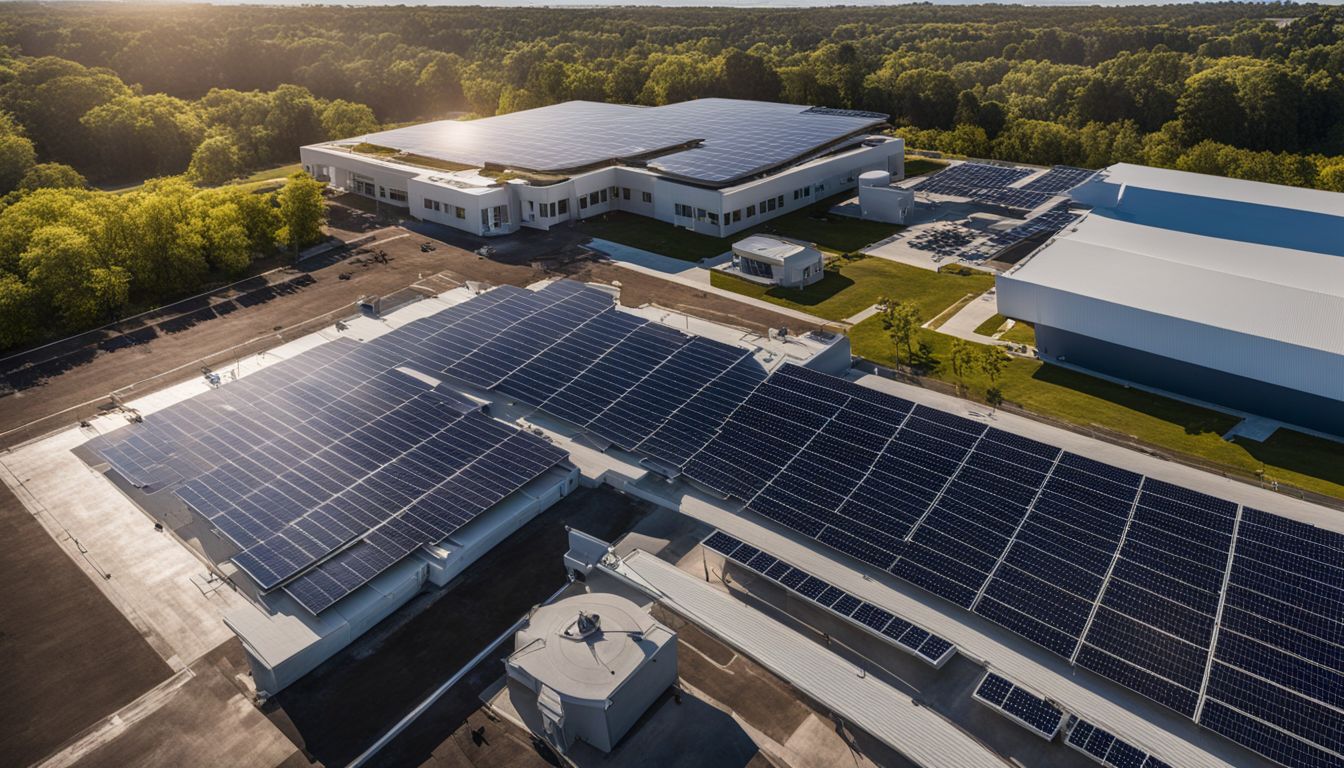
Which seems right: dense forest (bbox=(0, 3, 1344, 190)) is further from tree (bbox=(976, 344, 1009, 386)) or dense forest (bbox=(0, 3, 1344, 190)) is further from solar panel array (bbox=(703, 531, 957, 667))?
solar panel array (bbox=(703, 531, 957, 667))

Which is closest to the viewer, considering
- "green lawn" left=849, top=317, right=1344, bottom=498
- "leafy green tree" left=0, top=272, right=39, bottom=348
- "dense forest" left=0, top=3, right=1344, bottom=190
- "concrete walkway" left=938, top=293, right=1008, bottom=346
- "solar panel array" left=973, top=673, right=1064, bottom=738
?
"solar panel array" left=973, top=673, right=1064, bottom=738

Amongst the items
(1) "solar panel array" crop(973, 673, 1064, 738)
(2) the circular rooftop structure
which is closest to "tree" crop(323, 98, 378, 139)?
(2) the circular rooftop structure

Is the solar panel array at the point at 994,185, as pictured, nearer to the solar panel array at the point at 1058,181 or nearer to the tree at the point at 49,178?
the solar panel array at the point at 1058,181

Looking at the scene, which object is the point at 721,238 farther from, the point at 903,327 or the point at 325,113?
the point at 325,113

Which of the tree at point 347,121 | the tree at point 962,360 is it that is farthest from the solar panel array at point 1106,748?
the tree at point 347,121

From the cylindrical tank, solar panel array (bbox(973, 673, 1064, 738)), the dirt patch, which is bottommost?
the dirt patch
